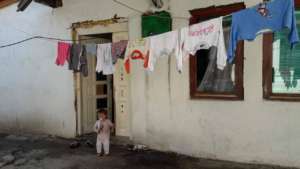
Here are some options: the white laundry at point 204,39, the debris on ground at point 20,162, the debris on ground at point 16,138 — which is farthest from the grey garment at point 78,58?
the debris on ground at point 16,138

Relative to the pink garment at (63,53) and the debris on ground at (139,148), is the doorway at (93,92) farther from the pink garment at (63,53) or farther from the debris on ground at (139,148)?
the debris on ground at (139,148)

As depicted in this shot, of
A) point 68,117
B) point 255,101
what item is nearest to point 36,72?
point 68,117

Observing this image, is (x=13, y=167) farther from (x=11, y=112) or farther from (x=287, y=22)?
(x=287, y=22)

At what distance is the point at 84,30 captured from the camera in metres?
7.52

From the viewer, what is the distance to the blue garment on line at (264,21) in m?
3.65

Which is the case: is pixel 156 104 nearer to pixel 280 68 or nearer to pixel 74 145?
pixel 74 145

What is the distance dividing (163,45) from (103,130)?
214cm

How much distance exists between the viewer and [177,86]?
6230mm

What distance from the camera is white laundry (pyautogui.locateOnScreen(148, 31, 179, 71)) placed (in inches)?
196

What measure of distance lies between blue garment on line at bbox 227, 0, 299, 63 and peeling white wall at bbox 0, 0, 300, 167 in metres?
1.38

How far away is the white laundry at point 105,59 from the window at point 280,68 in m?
2.56

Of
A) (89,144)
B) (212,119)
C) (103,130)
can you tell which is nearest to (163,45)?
(212,119)

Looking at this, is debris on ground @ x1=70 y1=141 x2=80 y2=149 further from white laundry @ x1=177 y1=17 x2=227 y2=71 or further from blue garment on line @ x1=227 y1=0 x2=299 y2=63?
blue garment on line @ x1=227 y1=0 x2=299 y2=63

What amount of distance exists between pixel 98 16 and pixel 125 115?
7.06 feet
